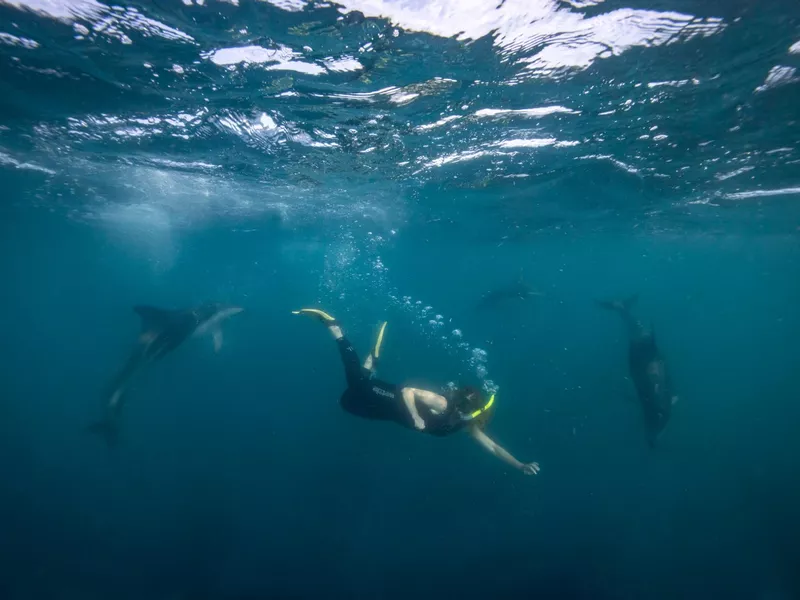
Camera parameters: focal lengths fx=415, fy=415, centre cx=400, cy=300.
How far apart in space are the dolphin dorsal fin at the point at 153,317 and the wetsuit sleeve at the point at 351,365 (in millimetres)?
10802

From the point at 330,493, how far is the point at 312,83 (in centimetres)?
1547

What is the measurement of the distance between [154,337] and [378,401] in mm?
13486

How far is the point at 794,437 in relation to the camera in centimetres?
2583

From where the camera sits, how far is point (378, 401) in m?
9.86

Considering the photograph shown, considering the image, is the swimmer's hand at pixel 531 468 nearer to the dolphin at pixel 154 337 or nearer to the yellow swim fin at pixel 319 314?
the yellow swim fin at pixel 319 314

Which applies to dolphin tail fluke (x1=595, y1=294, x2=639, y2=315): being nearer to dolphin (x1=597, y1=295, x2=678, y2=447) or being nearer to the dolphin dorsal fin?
dolphin (x1=597, y1=295, x2=678, y2=447)

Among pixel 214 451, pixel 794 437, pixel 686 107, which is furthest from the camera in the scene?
pixel 794 437

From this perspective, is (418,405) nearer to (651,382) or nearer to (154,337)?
(651,382)

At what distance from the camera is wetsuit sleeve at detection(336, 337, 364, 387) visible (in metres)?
10.3

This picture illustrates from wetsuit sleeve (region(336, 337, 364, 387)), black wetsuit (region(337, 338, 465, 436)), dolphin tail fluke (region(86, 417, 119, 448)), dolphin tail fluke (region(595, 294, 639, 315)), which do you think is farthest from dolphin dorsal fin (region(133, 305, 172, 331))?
dolphin tail fluke (region(595, 294, 639, 315))

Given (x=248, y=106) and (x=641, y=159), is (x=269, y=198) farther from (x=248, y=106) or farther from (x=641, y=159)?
(x=641, y=159)

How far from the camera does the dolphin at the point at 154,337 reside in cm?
1512

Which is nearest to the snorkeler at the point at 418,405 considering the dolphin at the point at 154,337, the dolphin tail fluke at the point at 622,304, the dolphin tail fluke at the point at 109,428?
the dolphin tail fluke at the point at 109,428

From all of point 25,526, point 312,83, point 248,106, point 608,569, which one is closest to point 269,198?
point 248,106
